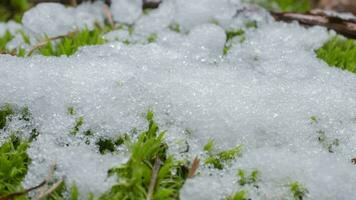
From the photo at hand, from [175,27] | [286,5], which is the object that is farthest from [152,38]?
[286,5]

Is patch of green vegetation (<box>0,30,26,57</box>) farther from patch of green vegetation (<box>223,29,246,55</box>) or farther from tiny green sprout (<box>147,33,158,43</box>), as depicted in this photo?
patch of green vegetation (<box>223,29,246,55</box>)

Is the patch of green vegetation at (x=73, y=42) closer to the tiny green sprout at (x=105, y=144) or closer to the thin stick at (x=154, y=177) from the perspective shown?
the tiny green sprout at (x=105, y=144)

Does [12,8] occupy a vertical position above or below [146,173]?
below

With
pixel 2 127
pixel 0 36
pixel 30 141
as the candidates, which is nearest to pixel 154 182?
pixel 30 141

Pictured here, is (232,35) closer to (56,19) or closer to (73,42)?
(73,42)

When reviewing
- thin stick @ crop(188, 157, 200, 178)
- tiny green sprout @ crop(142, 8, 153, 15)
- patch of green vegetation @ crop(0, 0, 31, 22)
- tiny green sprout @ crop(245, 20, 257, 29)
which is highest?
tiny green sprout @ crop(245, 20, 257, 29)

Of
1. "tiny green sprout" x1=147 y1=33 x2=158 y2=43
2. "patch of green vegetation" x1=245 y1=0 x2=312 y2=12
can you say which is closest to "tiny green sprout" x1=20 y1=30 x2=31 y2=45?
"tiny green sprout" x1=147 y1=33 x2=158 y2=43
